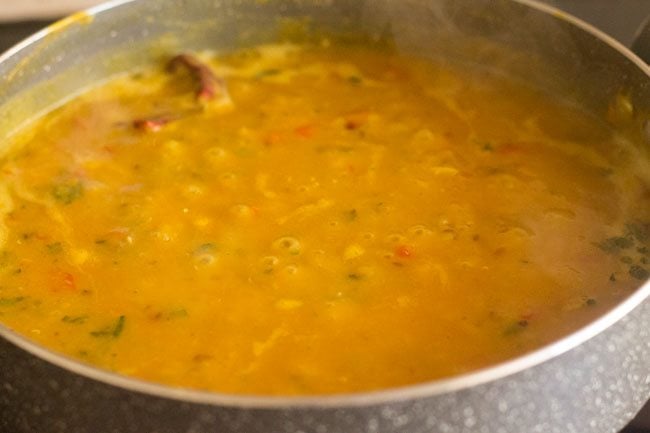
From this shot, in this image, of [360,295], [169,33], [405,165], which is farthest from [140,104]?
[360,295]

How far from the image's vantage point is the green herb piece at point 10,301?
1122 mm

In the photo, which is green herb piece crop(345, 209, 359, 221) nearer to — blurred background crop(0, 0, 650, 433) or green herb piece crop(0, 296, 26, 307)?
green herb piece crop(0, 296, 26, 307)

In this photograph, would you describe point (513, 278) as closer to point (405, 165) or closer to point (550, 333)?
point (550, 333)

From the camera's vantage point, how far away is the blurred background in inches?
66.1

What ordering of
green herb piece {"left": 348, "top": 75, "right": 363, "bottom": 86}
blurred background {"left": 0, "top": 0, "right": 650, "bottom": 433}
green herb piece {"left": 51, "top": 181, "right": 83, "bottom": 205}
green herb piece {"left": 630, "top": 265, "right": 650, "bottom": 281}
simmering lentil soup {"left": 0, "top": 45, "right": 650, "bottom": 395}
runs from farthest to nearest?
blurred background {"left": 0, "top": 0, "right": 650, "bottom": 433} < green herb piece {"left": 348, "top": 75, "right": 363, "bottom": 86} < green herb piece {"left": 51, "top": 181, "right": 83, "bottom": 205} < green herb piece {"left": 630, "top": 265, "right": 650, "bottom": 281} < simmering lentil soup {"left": 0, "top": 45, "right": 650, "bottom": 395}

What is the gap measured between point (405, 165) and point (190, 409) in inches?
26.2

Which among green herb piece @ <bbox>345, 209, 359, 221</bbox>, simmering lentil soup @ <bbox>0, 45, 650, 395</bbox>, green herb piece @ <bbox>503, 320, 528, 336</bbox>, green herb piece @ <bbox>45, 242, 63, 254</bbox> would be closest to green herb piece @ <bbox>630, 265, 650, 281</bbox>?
simmering lentil soup @ <bbox>0, 45, 650, 395</bbox>

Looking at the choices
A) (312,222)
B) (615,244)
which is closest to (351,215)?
(312,222)

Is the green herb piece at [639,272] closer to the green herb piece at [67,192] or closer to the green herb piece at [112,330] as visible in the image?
the green herb piece at [112,330]

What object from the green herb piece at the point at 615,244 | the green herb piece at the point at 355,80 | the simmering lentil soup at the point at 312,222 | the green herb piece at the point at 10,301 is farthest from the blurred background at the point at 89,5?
the green herb piece at the point at 10,301

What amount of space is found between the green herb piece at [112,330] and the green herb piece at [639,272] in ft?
2.16

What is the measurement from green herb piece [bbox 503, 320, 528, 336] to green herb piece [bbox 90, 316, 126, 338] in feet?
1.52

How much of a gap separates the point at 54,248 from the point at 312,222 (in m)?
0.36

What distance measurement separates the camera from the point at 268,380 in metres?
0.99
